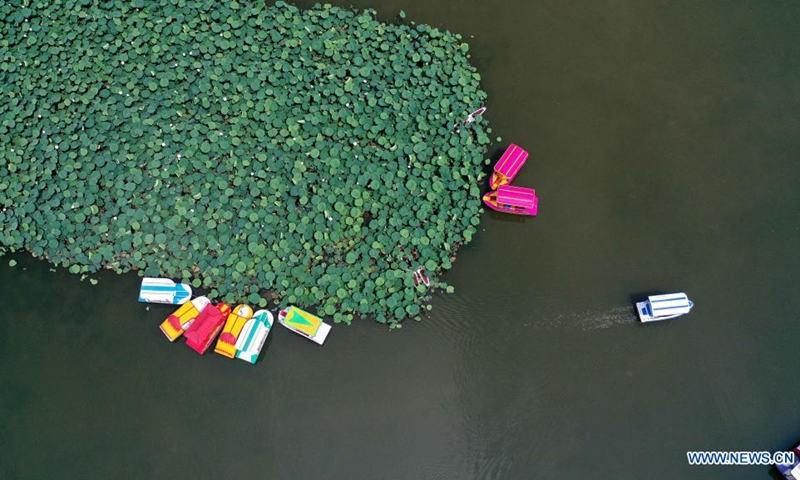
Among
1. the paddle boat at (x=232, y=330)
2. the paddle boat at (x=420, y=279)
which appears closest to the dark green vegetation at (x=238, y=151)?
the paddle boat at (x=420, y=279)

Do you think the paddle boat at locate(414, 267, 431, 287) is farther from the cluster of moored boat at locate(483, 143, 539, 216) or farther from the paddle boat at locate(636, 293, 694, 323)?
the paddle boat at locate(636, 293, 694, 323)

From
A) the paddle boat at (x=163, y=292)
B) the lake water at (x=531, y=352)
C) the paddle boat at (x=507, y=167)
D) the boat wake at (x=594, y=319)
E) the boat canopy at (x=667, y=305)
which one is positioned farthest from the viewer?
the paddle boat at (x=507, y=167)

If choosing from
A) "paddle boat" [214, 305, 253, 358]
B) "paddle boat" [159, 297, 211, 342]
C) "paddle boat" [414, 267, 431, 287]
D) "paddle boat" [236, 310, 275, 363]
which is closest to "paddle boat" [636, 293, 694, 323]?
"paddle boat" [414, 267, 431, 287]

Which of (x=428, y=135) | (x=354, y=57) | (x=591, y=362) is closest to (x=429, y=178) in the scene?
(x=428, y=135)

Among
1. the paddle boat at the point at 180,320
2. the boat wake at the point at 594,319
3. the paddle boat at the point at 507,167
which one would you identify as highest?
the paddle boat at the point at 507,167

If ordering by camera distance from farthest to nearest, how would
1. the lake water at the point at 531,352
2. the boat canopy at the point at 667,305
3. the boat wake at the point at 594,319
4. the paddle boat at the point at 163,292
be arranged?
1. the boat wake at the point at 594,319
2. the boat canopy at the point at 667,305
3. the paddle boat at the point at 163,292
4. the lake water at the point at 531,352

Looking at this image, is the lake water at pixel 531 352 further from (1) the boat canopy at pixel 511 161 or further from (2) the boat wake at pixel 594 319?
(1) the boat canopy at pixel 511 161

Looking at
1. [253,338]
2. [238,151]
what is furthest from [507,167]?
[253,338]
